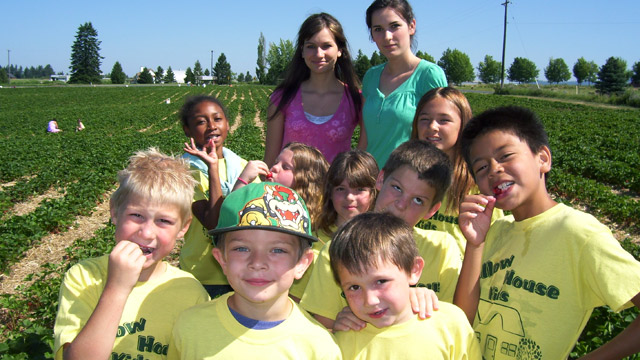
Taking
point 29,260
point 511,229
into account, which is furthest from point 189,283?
point 29,260

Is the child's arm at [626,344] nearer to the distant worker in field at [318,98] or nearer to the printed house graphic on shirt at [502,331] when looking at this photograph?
the printed house graphic on shirt at [502,331]

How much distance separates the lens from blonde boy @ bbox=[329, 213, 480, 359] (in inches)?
72.1

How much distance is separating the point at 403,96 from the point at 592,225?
1.95m

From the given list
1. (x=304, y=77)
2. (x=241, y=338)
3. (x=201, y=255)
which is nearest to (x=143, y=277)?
(x=241, y=338)

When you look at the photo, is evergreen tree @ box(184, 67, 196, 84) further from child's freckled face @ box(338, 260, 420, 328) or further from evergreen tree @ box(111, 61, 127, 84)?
child's freckled face @ box(338, 260, 420, 328)

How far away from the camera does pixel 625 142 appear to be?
16047 mm

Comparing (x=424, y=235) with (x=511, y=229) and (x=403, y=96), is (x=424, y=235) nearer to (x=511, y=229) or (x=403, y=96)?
(x=511, y=229)

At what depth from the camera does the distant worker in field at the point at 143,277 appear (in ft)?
6.51

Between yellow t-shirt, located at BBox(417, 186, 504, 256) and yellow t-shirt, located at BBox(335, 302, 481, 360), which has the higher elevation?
yellow t-shirt, located at BBox(417, 186, 504, 256)

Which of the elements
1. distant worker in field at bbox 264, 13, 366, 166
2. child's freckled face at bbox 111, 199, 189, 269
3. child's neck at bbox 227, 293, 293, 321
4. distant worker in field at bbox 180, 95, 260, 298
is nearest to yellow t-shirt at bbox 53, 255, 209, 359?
child's freckled face at bbox 111, 199, 189, 269

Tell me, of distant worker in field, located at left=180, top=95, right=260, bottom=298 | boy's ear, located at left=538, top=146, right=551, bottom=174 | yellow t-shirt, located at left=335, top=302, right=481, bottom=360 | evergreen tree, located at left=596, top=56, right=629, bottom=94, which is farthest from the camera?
evergreen tree, located at left=596, top=56, right=629, bottom=94

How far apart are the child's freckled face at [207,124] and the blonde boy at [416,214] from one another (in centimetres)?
168

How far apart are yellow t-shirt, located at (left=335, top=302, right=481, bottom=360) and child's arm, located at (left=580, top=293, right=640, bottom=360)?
52 cm

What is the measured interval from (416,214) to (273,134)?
1.98 m
